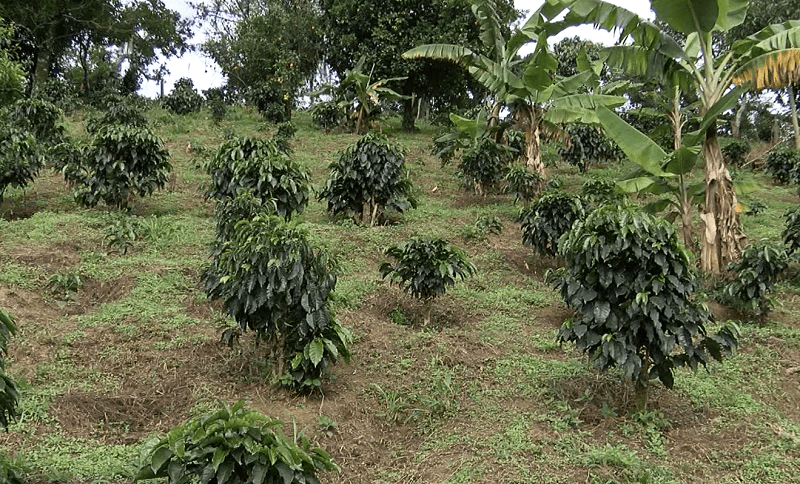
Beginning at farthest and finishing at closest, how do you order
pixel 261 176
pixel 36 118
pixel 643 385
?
pixel 36 118 → pixel 261 176 → pixel 643 385

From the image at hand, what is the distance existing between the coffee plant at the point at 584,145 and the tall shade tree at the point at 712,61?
6570 millimetres

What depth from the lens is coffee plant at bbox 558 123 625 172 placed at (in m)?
15.8

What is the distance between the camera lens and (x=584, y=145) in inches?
633

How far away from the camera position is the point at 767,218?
12.9 meters

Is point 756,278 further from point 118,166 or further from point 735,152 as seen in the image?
point 735,152

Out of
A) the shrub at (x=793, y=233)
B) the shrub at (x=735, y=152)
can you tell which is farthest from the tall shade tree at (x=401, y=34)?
the shrub at (x=793, y=233)

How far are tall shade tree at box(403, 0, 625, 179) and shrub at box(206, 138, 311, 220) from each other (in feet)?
16.6

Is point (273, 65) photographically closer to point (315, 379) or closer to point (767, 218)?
point (767, 218)

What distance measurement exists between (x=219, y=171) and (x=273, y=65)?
15.0 metres

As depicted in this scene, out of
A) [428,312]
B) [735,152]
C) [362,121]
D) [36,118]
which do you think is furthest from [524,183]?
[735,152]

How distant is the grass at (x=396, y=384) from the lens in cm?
462

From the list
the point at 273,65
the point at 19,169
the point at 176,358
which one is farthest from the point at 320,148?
the point at 176,358

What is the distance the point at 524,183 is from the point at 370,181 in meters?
3.25

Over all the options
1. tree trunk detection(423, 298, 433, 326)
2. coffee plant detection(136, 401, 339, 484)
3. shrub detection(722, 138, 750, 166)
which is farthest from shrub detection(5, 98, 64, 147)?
shrub detection(722, 138, 750, 166)
